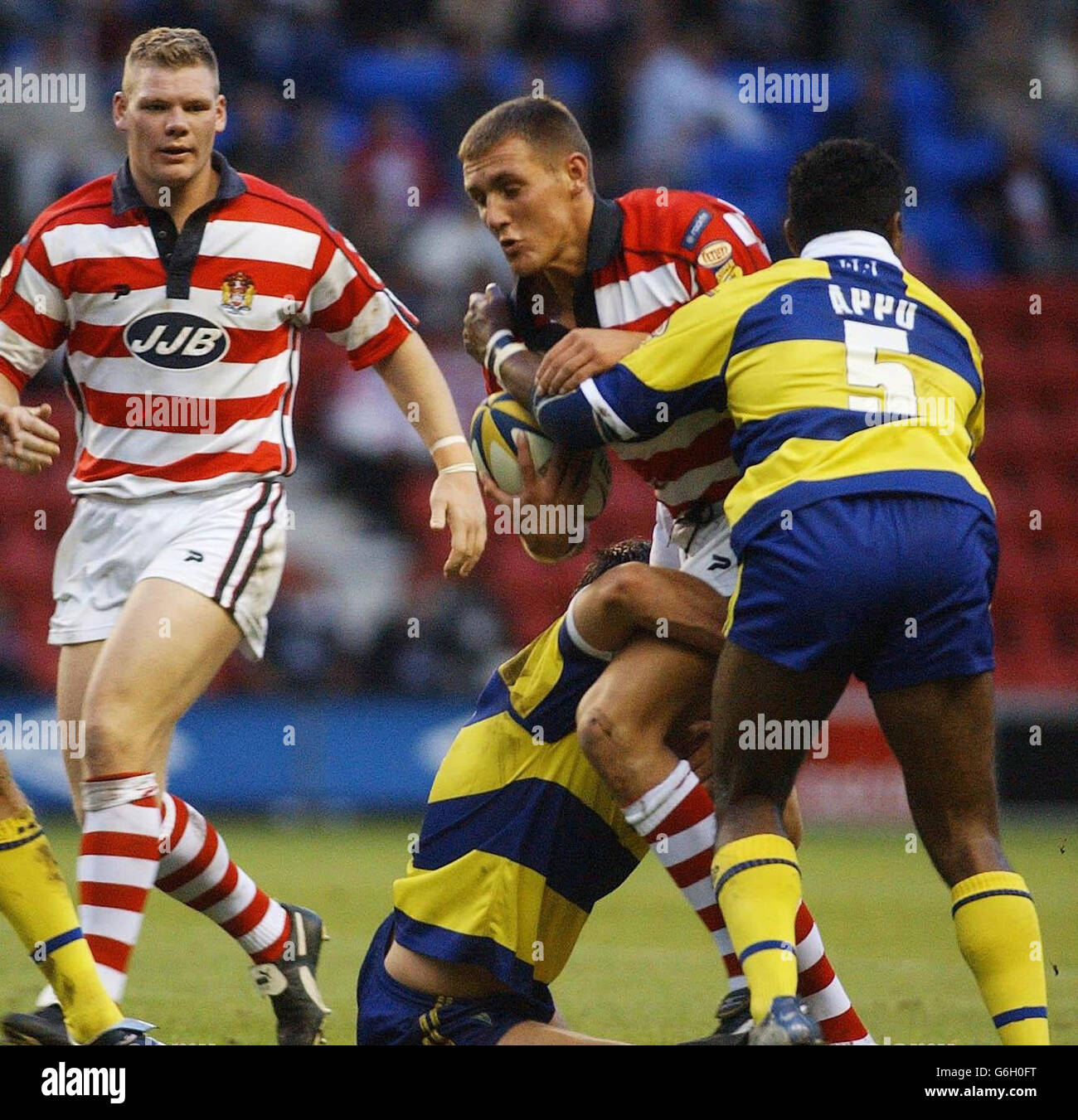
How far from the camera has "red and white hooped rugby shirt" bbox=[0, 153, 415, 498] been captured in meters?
4.10

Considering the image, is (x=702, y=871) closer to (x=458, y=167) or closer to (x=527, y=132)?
(x=527, y=132)

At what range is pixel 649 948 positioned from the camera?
559cm

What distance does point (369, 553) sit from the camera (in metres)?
10.2

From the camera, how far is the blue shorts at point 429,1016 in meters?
3.43

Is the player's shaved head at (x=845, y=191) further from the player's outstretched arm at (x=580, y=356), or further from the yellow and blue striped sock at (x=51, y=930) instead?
the yellow and blue striped sock at (x=51, y=930)

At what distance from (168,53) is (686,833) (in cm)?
221

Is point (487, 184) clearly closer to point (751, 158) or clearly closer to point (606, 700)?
point (606, 700)

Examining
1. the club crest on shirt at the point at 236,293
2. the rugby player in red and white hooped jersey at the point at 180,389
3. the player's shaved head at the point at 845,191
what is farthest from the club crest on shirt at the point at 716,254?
the club crest on shirt at the point at 236,293

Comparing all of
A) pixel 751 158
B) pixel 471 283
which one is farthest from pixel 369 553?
pixel 751 158

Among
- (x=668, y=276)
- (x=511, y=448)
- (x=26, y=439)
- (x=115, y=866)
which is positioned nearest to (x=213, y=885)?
(x=115, y=866)

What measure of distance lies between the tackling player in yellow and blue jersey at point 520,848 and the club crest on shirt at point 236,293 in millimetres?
1157

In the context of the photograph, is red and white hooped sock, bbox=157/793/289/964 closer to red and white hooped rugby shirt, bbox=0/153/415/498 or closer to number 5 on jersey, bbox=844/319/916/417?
red and white hooped rugby shirt, bbox=0/153/415/498

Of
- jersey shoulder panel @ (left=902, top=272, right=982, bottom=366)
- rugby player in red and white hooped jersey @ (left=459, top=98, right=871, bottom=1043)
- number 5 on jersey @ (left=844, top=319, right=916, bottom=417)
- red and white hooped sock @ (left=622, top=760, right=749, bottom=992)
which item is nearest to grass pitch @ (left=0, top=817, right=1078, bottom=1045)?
red and white hooped sock @ (left=622, top=760, right=749, bottom=992)

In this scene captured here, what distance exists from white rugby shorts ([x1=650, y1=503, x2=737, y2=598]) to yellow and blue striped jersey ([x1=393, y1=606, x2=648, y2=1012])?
312 millimetres
